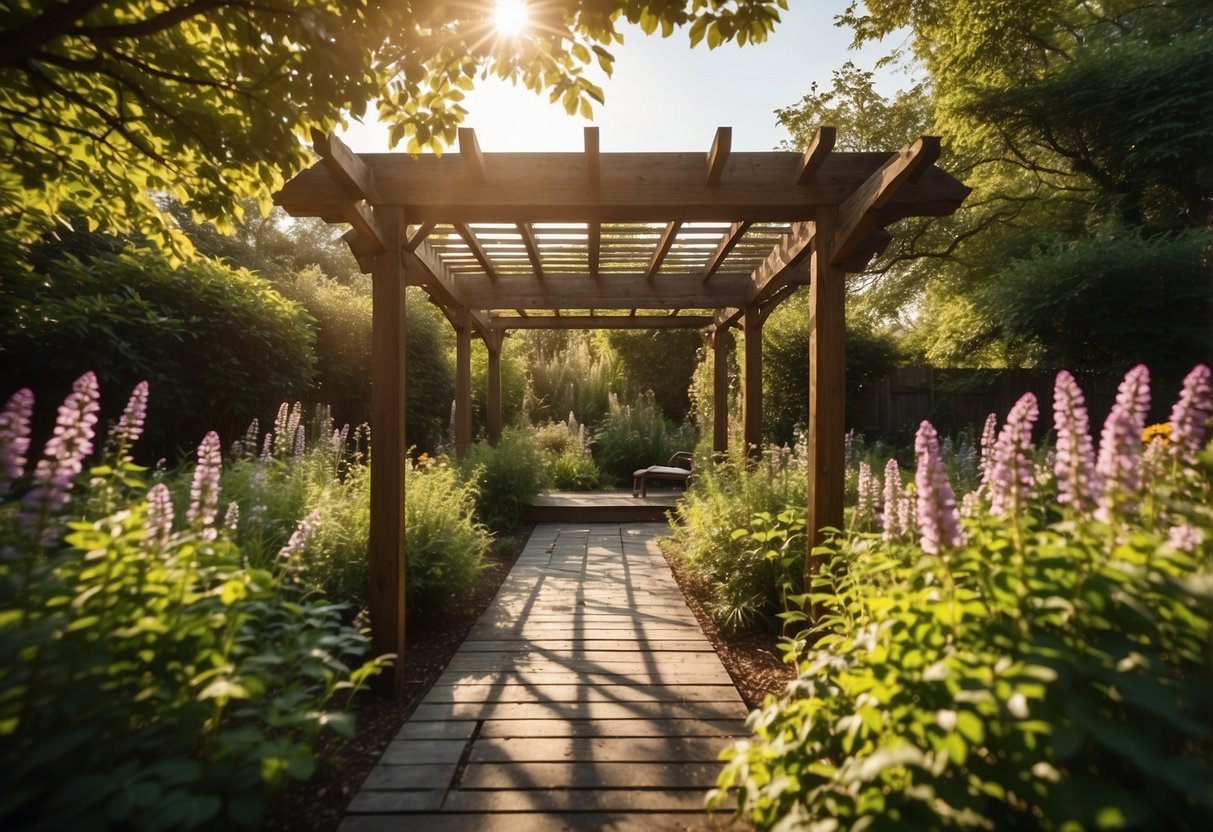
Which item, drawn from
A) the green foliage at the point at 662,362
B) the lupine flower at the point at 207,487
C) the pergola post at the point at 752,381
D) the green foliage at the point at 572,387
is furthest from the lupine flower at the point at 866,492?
the green foliage at the point at 662,362

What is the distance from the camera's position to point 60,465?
1.56 meters

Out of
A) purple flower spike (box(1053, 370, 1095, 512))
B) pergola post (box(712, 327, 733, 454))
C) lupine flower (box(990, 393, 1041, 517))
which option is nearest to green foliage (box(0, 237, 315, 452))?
pergola post (box(712, 327, 733, 454))

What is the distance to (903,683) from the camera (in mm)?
1254

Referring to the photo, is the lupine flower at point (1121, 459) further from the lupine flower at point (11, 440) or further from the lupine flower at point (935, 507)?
the lupine flower at point (11, 440)

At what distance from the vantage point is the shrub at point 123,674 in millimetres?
1110

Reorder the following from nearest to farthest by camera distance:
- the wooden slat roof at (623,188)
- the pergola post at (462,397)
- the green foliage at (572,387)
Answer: the wooden slat roof at (623,188), the pergola post at (462,397), the green foliage at (572,387)

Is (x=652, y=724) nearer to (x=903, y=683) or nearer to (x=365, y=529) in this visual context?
(x=903, y=683)

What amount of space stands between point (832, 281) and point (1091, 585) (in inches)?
101

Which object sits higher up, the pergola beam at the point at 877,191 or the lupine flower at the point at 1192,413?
the pergola beam at the point at 877,191

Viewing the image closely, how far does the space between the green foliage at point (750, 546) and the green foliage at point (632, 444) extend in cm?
567

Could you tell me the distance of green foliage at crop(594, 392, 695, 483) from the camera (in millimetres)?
10750

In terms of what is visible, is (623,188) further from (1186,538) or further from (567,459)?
(567,459)

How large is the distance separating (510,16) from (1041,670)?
264cm

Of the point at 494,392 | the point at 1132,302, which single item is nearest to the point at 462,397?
the point at 494,392
